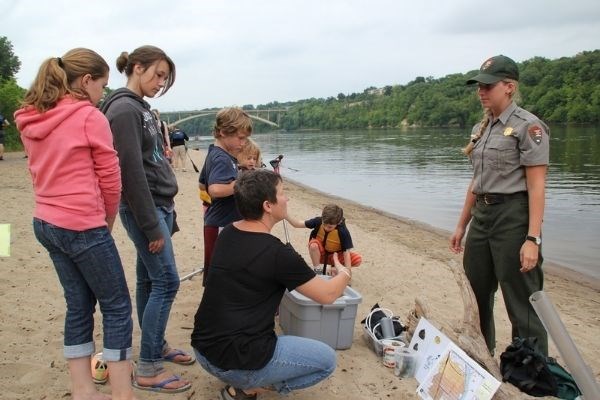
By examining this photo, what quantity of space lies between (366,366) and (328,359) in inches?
32.4

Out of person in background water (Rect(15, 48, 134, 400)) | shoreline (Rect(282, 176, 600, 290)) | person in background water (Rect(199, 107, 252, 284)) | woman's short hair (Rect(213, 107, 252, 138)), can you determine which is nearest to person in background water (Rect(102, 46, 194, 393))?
person in background water (Rect(15, 48, 134, 400))

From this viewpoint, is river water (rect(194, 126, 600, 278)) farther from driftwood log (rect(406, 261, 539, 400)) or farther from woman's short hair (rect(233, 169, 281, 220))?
woman's short hair (rect(233, 169, 281, 220))

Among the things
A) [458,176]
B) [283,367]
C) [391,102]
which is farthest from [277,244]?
[391,102]

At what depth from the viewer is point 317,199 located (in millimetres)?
15391

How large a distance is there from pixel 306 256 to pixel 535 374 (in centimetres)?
433

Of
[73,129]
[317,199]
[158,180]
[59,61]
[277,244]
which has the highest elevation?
[59,61]

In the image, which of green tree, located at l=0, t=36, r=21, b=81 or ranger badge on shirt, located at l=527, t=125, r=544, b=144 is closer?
ranger badge on shirt, located at l=527, t=125, r=544, b=144

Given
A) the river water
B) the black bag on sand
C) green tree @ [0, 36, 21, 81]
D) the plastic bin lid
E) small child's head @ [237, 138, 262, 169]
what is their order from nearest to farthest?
the black bag on sand < the plastic bin lid < small child's head @ [237, 138, 262, 169] < the river water < green tree @ [0, 36, 21, 81]

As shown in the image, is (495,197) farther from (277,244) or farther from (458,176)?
(458,176)

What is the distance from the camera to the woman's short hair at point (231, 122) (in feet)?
12.0

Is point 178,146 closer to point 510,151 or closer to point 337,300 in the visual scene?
point 337,300

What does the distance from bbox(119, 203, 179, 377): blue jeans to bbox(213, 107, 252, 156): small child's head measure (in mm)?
886

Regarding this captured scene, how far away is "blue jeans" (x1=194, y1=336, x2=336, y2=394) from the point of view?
2643 millimetres

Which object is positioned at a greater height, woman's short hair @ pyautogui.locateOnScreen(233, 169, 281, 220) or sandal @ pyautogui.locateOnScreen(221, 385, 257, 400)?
woman's short hair @ pyautogui.locateOnScreen(233, 169, 281, 220)
